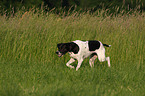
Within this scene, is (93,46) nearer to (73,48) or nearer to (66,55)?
(73,48)

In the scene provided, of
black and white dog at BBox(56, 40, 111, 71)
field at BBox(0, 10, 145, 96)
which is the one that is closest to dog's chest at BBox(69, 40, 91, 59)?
black and white dog at BBox(56, 40, 111, 71)

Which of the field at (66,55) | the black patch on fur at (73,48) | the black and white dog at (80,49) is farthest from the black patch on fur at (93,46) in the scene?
the field at (66,55)

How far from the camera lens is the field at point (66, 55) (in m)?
5.35

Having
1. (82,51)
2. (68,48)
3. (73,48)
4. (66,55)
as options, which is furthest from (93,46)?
(66,55)

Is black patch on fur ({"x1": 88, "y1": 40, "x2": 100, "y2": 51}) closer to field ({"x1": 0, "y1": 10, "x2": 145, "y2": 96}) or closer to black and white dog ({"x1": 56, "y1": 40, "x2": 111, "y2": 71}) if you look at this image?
black and white dog ({"x1": 56, "y1": 40, "x2": 111, "y2": 71})

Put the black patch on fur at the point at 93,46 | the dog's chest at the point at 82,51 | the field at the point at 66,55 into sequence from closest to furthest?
the field at the point at 66,55 → the dog's chest at the point at 82,51 → the black patch on fur at the point at 93,46

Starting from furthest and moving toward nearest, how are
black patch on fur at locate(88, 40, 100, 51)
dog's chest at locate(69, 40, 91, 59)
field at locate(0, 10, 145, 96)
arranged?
black patch on fur at locate(88, 40, 100, 51) < dog's chest at locate(69, 40, 91, 59) < field at locate(0, 10, 145, 96)

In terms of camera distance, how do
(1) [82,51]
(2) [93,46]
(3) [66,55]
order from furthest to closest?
1. (3) [66,55]
2. (2) [93,46]
3. (1) [82,51]

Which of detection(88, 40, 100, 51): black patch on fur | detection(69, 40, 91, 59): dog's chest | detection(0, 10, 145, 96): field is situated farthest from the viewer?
detection(88, 40, 100, 51): black patch on fur

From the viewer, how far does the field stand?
5348 millimetres

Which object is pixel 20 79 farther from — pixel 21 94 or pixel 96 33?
pixel 96 33

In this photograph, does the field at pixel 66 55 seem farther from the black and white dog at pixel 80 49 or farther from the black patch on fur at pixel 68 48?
the black patch on fur at pixel 68 48

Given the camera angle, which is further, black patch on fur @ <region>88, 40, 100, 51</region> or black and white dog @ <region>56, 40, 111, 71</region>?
black patch on fur @ <region>88, 40, 100, 51</region>

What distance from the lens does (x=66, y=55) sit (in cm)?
724
